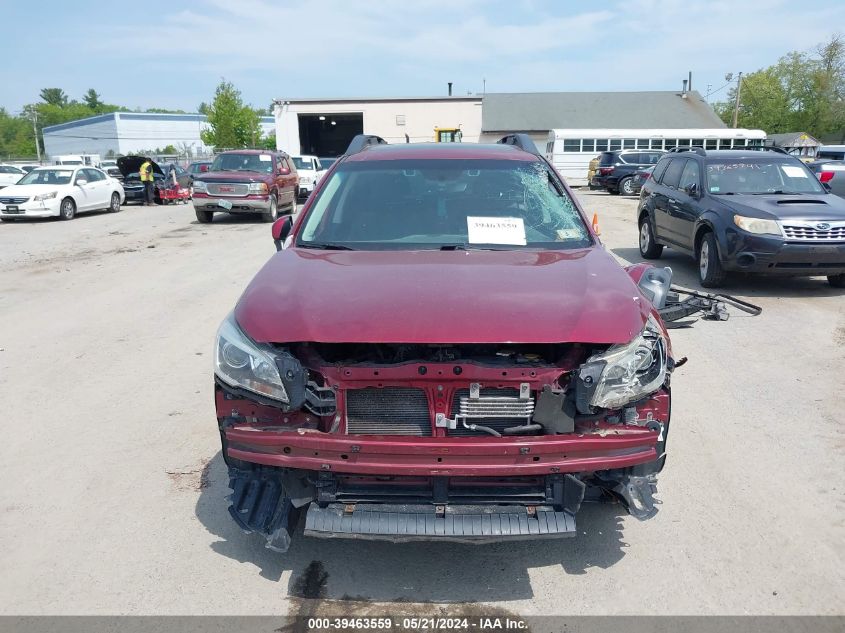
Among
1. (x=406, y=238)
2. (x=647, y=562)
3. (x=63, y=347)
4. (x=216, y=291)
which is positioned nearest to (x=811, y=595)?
(x=647, y=562)

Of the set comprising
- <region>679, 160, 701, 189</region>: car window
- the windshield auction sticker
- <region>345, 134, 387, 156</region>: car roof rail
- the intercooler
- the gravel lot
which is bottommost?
the gravel lot

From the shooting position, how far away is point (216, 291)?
→ 31.7 feet

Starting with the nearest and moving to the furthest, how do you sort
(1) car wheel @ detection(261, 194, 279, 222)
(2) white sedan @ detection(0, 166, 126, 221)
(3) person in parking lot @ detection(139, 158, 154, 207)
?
(1) car wheel @ detection(261, 194, 279, 222)
(2) white sedan @ detection(0, 166, 126, 221)
(3) person in parking lot @ detection(139, 158, 154, 207)

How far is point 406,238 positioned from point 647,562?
2143 mm

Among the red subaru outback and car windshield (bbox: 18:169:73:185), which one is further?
car windshield (bbox: 18:169:73:185)

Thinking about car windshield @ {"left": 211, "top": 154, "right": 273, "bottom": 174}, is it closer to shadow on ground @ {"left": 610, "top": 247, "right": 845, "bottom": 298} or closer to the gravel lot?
shadow on ground @ {"left": 610, "top": 247, "right": 845, "bottom": 298}

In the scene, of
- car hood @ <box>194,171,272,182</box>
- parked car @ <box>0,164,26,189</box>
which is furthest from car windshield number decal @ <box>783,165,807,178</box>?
parked car @ <box>0,164,26,189</box>

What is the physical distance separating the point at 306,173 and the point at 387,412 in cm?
2634

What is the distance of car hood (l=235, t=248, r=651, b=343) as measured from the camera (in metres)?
2.89

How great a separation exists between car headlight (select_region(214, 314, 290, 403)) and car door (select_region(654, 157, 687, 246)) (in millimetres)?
9014

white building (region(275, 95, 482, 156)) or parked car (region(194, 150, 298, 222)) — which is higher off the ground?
white building (region(275, 95, 482, 156))

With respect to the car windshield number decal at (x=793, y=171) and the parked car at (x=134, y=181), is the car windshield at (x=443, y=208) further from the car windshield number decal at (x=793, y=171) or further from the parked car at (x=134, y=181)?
the parked car at (x=134, y=181)

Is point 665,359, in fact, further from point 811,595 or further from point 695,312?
point 695,312

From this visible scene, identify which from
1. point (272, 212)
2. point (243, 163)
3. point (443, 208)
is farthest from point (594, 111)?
point (443, 208)
